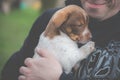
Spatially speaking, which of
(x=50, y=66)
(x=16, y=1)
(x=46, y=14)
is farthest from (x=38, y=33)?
(x=16, y=1)

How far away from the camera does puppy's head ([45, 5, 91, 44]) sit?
1.83 m

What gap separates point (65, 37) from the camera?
1.86 m

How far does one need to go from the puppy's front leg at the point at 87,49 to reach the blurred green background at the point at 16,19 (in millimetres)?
3682

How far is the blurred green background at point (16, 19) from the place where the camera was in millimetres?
6406

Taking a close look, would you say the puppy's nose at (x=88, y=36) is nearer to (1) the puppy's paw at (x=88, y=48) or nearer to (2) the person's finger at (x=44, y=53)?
(1) the puppy's paw at (x=88, y=48)

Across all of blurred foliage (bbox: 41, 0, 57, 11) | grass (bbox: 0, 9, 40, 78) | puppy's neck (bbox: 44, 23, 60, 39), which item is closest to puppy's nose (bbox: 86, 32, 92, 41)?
puppy's neck (bbox: 44, 23, 60, 39)

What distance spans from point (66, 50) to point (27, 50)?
0.38 metres

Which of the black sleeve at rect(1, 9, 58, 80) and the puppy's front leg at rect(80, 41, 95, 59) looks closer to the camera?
the puppy's front leg at rect(80, 41, 95, 59)

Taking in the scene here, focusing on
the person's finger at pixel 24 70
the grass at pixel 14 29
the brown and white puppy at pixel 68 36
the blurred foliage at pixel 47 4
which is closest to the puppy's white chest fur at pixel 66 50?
the brown and white puppy at pixel 68 36

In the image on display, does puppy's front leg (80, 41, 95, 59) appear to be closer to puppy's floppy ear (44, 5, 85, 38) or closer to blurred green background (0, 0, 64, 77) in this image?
puppy's floppy ear (44, 5, 85, 38)

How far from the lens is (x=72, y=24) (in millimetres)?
1845

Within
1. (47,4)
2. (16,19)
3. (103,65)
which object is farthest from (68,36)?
(16,19)

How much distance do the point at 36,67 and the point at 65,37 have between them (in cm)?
17

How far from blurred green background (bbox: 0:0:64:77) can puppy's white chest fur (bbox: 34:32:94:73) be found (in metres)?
3.67
